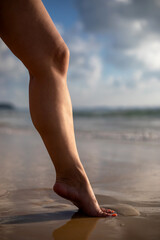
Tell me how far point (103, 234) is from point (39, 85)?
63 centimetres

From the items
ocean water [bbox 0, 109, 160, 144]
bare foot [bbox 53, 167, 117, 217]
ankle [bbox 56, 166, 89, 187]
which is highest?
ankle [bbox 56, 166, 89, 187]

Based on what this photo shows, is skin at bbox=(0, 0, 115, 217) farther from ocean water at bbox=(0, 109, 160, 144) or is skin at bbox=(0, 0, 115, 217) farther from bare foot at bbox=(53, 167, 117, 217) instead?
ocean water at bbox=(0, 109, 160, 144)

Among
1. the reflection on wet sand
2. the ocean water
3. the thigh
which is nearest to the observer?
the reflection on wet sand

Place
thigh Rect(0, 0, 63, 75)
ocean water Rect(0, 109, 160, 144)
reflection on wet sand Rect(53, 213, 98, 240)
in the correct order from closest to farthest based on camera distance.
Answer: reflection on wet sand Rect(53, 213, 98, 240), thigh Rect(0, 0, 63, 75), ocean water Rect(0, 109, 160, 144)

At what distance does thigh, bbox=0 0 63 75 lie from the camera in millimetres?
1165

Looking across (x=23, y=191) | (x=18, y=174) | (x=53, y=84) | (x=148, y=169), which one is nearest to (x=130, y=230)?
(x=53, y=84)

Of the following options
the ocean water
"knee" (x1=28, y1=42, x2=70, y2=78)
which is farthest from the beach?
the ocean water

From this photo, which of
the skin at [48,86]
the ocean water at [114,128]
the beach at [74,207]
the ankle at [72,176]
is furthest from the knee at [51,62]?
the ocean water at [114,128]

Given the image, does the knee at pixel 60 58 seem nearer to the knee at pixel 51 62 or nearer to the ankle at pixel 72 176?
the knee at pixel 51 62

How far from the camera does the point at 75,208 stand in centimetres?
131

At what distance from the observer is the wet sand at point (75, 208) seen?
980 millimetres

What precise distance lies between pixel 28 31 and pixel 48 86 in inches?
9.3

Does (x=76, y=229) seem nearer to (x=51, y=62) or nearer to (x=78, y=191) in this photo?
(x=78, y=191)

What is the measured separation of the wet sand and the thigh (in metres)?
0.61
